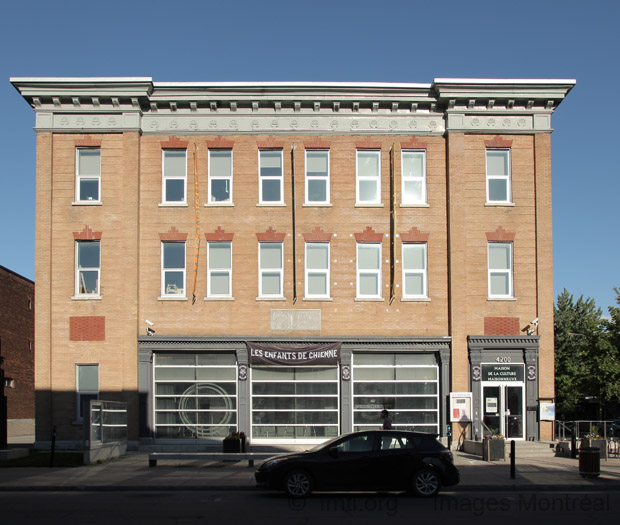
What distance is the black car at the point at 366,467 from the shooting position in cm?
1543

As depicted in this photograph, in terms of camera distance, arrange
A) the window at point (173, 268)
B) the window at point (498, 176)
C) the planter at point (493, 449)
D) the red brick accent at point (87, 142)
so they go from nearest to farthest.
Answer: the planter at point (493, 449), the window at point (173, 268), the red brick accent at point (87, 142), the window at point (498, 176)

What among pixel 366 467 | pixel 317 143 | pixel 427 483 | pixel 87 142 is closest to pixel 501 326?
pixel 317 143

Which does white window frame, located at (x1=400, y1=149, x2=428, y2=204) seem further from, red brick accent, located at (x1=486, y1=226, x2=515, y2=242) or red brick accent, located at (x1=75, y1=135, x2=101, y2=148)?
red brick accent, located at (x1=75, y1=135, x2=101, y2=148)

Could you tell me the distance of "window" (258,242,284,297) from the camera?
86.3ft

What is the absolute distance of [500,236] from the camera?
86.3 ft

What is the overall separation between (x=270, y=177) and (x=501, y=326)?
1017 cm

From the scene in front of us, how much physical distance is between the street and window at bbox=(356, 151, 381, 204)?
12.8 m

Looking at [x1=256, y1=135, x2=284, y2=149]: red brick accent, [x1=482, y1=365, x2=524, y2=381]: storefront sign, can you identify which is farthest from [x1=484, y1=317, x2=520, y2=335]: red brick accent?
[x1=256, y1=135, x2=284, y2=149]: red brick accent

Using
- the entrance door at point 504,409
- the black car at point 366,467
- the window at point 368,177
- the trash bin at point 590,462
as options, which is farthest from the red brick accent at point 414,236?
the black car at point 366,467

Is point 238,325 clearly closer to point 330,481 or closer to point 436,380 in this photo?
point 436,380

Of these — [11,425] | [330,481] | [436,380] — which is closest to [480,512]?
[330,481]

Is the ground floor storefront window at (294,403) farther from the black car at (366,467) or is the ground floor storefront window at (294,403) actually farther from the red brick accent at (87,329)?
the black car at (366,467)

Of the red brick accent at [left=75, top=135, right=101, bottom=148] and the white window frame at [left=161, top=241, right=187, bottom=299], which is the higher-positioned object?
the red brick accent at [left=75, top=135, right=101, bottom=148]

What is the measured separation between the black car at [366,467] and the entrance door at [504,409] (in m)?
10.5
